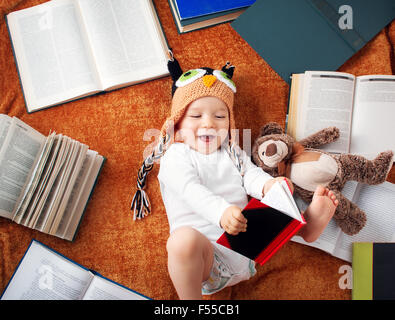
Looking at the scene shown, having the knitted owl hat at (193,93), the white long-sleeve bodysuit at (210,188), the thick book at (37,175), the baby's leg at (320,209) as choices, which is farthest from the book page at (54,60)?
the baby's leg at (320,209)

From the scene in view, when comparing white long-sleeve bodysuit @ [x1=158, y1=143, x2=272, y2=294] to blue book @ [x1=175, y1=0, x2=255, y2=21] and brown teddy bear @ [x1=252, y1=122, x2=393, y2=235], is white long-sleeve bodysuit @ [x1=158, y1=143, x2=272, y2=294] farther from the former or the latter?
blue book @ [x1=175, y1=0, x2=255, y2=21]

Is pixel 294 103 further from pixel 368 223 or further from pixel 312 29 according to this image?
pixel 368 223

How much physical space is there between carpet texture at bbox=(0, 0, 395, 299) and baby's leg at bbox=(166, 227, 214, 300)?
0.27 m

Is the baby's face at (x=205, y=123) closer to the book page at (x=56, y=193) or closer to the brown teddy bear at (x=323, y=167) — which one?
the brown teddy bear at (x=323, y=167)

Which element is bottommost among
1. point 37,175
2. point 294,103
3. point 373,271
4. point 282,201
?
point 373,271

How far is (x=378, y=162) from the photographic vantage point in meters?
1.03

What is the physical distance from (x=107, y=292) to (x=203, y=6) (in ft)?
3.61

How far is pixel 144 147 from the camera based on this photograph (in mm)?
1159

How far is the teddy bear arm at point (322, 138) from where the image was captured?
1.05m

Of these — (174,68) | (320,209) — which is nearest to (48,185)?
(174,68)

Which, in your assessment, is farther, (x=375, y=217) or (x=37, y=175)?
(x=375, y=217)

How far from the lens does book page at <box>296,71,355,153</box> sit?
43.8 inches

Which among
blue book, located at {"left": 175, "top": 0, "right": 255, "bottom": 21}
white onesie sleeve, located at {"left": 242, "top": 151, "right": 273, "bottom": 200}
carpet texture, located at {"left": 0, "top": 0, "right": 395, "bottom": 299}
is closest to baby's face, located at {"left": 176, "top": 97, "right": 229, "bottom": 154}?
white onesie sleeve, located at {"left": 242, "top": 151, "right": 273, "bottom": 200}

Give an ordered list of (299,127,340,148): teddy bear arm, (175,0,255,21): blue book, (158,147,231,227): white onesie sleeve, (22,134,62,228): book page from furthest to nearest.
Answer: (175,0,255,21): blue book → (299,127,340,148): teddy bear arm → (22,134,62,228): book page → (158,147,231,227): white onesie sleeve
